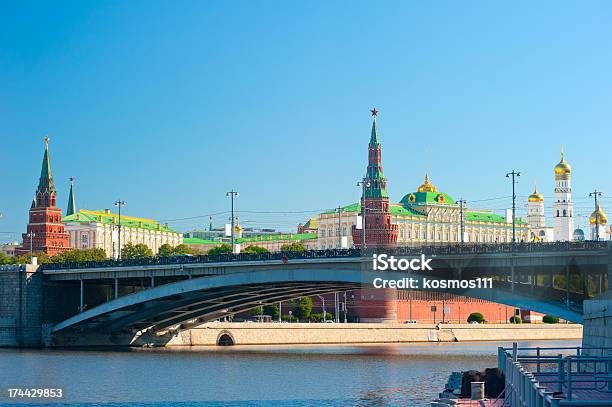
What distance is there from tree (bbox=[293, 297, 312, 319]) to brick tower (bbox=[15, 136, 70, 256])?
72126 mm

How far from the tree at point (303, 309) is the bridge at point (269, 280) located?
44457 mm

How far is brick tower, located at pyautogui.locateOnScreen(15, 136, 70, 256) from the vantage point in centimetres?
19062

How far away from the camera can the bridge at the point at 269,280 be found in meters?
56.8

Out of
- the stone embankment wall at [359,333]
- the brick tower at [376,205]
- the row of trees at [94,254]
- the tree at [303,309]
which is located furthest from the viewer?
the brick tower at [376,205]

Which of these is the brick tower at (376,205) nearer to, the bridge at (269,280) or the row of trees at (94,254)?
the row of trees at (94,254)

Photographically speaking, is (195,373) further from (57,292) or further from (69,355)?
(57,292)

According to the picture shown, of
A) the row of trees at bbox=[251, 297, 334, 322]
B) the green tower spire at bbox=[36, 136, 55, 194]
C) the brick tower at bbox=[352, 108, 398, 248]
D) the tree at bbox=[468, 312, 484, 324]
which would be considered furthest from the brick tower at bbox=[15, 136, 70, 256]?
the tree at bbox=[468, 312, 484, 324]

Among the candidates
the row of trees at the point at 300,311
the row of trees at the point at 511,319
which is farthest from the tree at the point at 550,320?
the row of trees at the point at 300,311

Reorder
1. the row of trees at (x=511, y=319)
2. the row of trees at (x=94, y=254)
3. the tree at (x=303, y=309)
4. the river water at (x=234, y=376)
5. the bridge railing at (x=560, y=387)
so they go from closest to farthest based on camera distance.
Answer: the bridge railing at (x=560, y=387) < the river water at (x=234, y=376) < the row of trees at (x=511, y=319) < the tree at (x=303, y=309) < the row of trees at (x=94, y=254)

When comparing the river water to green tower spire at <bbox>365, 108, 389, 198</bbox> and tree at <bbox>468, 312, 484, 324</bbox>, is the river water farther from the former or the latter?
green tower spire at <bbox>365, 108, 389, 198</bbox>

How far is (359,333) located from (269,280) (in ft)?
102

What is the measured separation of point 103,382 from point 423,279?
69.0 feet

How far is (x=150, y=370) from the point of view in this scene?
55250 mm

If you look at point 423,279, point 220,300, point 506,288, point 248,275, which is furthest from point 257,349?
point 506,288
